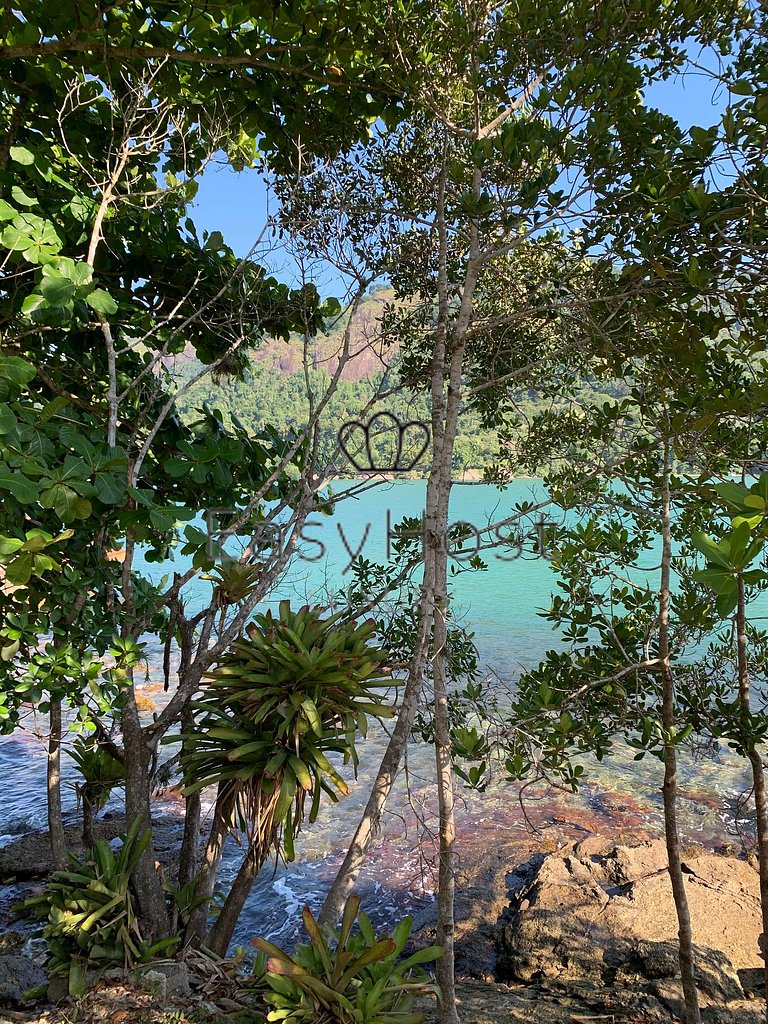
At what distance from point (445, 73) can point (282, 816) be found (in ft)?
13.0

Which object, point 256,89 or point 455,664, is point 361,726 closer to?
point 455,664

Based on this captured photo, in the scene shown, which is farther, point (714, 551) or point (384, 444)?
point (384, 444)

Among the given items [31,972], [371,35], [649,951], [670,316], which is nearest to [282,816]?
[31,972]

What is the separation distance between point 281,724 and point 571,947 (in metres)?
3.71

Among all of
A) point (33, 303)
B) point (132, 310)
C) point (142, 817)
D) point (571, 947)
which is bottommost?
point (571, 947)

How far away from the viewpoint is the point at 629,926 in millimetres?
5270

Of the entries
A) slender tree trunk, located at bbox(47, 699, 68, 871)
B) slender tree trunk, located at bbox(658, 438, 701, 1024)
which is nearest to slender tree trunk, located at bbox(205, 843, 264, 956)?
slender tree trunk, located at bbox(47, 699, 68, 871)

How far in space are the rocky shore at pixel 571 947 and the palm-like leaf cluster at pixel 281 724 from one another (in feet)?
3.17

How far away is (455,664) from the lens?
4188 millimetres

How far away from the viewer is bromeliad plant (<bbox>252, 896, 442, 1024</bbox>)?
2.86 metres

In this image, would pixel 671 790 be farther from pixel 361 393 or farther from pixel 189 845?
pixel 361 393

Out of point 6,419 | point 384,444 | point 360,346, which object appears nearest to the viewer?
point 6,419

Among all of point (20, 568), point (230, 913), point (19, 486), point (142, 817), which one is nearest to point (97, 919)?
point (142, 817)

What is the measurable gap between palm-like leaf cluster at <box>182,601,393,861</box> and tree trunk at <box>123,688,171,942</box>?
43 centimetres
